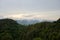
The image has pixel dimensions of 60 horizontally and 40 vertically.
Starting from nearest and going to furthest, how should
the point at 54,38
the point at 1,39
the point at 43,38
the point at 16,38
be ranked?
the point at 54,38
the point at 43,38
the point at 1,39
the point at 16,38

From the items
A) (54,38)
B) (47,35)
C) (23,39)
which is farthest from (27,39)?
(54,38)

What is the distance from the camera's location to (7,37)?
56188 mm

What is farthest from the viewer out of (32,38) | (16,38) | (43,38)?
(16,38)

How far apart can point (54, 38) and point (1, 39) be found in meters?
21.6

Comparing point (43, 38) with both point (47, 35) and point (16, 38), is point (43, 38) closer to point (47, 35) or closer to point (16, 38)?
point (47, 35)

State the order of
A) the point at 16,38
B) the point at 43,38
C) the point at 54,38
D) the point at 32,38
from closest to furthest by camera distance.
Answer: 1. the point at 54,38
2. the point at 43,38
3. the point at 32,38
4. the point at 16,38

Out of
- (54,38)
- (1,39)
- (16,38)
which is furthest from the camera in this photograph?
(16,38)

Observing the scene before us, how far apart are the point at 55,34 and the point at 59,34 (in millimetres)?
1342

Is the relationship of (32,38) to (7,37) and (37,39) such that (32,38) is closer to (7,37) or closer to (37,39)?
(37,39)

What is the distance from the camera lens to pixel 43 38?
47.5 metres

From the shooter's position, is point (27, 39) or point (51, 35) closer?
point (51, 35)

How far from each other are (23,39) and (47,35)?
12.2 m

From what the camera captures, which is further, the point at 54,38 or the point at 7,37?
the point at 7,37

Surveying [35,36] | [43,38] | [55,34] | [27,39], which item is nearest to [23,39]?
[27,39]
